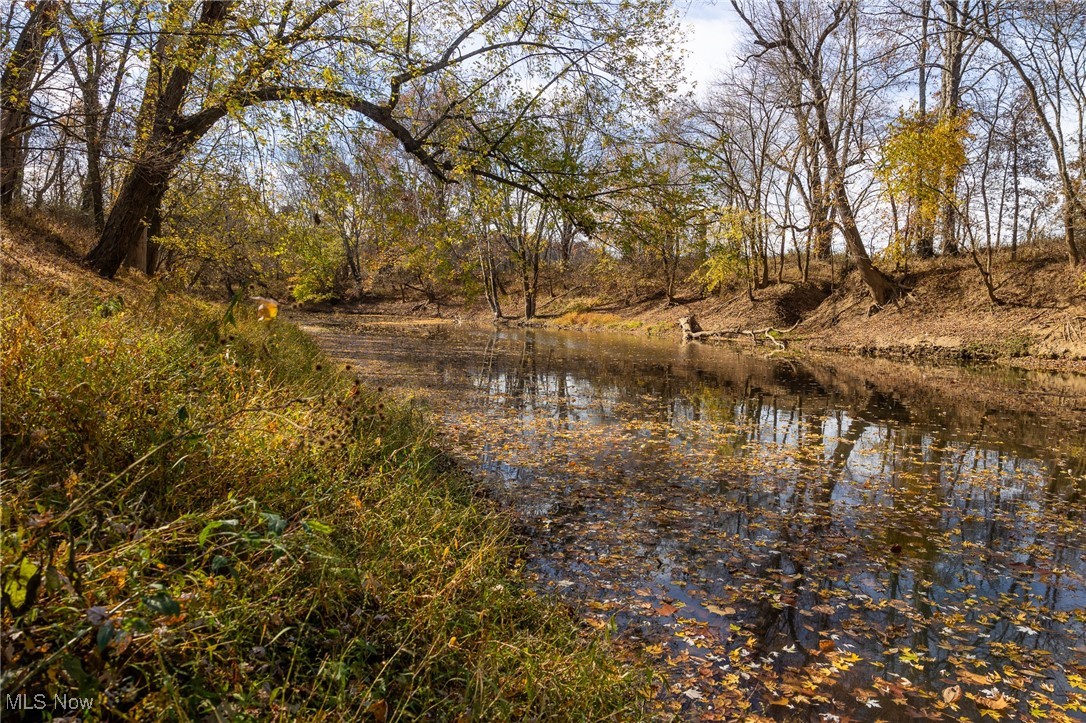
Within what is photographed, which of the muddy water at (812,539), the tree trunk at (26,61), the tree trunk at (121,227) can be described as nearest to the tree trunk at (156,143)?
the tree trunk at (121,227)

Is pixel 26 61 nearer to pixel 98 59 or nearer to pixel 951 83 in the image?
pixel 98 59

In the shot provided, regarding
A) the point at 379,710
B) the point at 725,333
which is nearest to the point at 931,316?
the point at 725,333

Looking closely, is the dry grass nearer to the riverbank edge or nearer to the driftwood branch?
the riverbank edge

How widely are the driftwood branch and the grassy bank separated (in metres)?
23.4

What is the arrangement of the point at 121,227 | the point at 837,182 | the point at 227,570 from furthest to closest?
the point at 837,182
the point at 121,227
the point at 227,570

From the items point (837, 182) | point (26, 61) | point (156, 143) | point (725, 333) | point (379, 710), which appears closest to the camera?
point (379, 710)

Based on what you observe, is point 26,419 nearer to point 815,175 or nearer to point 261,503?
point 261,503

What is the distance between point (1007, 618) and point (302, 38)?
382 inches

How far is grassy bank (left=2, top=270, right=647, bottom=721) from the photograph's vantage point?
226cm

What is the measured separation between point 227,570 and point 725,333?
2894 centimetres

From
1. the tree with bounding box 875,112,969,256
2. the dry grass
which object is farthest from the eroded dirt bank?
the dry grass

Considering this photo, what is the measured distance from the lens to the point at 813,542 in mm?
5805

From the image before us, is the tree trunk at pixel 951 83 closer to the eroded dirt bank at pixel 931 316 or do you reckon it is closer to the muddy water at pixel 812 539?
the eroded dirt bank at pixel 931 316

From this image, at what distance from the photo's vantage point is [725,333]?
98.6ft
